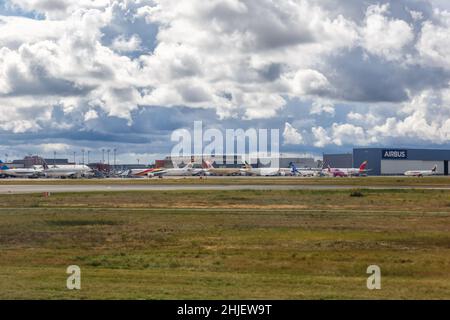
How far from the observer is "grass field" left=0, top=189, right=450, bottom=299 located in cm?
1538

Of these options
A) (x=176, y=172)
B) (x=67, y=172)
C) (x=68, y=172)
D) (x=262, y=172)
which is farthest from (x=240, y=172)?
(x=67, y=172)

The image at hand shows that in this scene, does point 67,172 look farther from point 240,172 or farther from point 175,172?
point 240,172

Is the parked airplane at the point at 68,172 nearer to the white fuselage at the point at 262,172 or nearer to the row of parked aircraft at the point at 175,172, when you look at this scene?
the row of parked aircraft at the point at 175,172

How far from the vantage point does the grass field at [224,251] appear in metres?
15.4

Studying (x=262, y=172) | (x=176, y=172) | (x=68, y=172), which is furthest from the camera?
(x=262, y=172)

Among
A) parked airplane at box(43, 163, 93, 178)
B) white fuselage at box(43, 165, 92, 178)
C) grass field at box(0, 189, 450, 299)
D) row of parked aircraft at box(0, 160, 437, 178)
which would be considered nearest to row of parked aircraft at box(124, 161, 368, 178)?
row of parked aircraft at box(0, 160, 437, 178)

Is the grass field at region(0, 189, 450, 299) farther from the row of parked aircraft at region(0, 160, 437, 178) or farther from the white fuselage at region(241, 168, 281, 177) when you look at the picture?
the white fuselage at region(241, 168, 281, 177)

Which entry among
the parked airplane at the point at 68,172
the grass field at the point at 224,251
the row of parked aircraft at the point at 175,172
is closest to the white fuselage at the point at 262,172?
the row of parked aircraft at the point at 175,172

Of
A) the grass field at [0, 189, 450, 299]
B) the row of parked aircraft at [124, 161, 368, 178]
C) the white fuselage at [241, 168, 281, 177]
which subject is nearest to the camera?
the grass field at [0, 189, 450, 299]

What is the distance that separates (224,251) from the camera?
2388 centimetres
